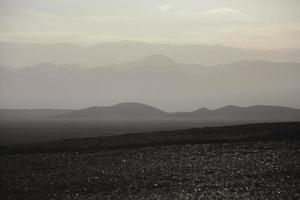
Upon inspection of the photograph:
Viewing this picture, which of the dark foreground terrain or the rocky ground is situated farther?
the dark foreground terrain

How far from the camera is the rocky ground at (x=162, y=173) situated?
2427 centimetres

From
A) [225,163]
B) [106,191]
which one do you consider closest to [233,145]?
[225,163]

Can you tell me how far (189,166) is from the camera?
108ft

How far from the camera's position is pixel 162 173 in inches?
1194

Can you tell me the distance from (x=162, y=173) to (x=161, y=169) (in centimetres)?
149

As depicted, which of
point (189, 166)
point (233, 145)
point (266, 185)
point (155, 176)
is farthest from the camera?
point (233, 145)

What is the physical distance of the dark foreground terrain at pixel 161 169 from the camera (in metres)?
24.4

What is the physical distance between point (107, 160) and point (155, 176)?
317 inches

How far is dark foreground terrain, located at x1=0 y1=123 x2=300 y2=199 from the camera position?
24422mm

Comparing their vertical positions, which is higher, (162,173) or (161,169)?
(161,169)

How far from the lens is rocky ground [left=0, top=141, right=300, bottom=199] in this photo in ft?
79.6

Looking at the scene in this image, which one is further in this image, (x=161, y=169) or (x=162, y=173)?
(x=161, y=169)

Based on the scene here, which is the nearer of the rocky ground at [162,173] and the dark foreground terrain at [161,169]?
the rocky ground at [162,173]

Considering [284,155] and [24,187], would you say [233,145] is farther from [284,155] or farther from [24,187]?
[24,187]
